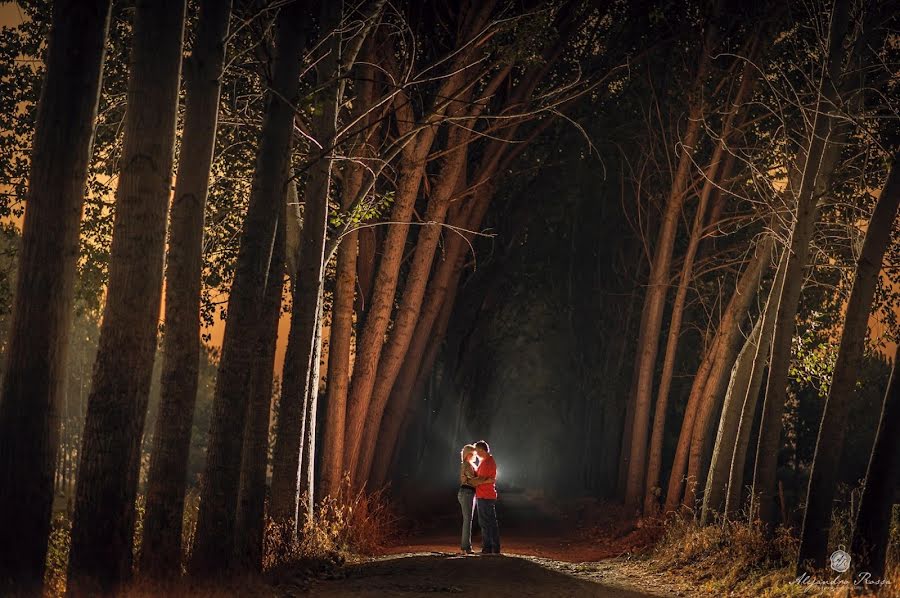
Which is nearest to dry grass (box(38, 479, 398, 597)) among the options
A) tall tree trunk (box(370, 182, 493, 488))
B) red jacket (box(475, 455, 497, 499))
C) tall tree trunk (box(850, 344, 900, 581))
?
tall tree trunk (box(370, 182, 493, 488))

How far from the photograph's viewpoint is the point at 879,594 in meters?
9.36

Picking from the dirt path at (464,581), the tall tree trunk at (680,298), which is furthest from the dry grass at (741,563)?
the tall tree trunk at (680,298)

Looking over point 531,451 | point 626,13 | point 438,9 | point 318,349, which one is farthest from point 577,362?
point 531,451

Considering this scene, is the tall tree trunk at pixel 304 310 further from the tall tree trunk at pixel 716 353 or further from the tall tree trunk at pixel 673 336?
the tall tree trunk at pixel 673 336

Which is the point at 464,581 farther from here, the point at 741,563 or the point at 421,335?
the point at 421,335

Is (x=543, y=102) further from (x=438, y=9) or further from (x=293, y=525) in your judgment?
(x=293, y=525)

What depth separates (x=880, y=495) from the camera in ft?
32.2

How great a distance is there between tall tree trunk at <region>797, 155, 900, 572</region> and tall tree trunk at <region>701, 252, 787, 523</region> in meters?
3.45

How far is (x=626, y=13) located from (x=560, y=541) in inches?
525

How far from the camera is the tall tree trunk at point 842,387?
10914 millimetres

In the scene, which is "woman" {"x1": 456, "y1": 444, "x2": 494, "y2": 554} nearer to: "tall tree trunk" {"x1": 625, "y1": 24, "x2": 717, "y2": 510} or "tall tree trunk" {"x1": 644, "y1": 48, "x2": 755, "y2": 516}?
"tall tree trunk" {"x1": 644, "y1": 48, "x2": 755, "y2": 516}

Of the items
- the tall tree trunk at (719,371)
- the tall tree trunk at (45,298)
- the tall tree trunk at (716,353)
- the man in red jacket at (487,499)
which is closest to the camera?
the tall tree trunk at (45,298)

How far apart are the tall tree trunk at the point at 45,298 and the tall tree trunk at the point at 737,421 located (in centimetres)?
1037

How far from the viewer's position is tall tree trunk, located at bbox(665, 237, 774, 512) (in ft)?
60.5
